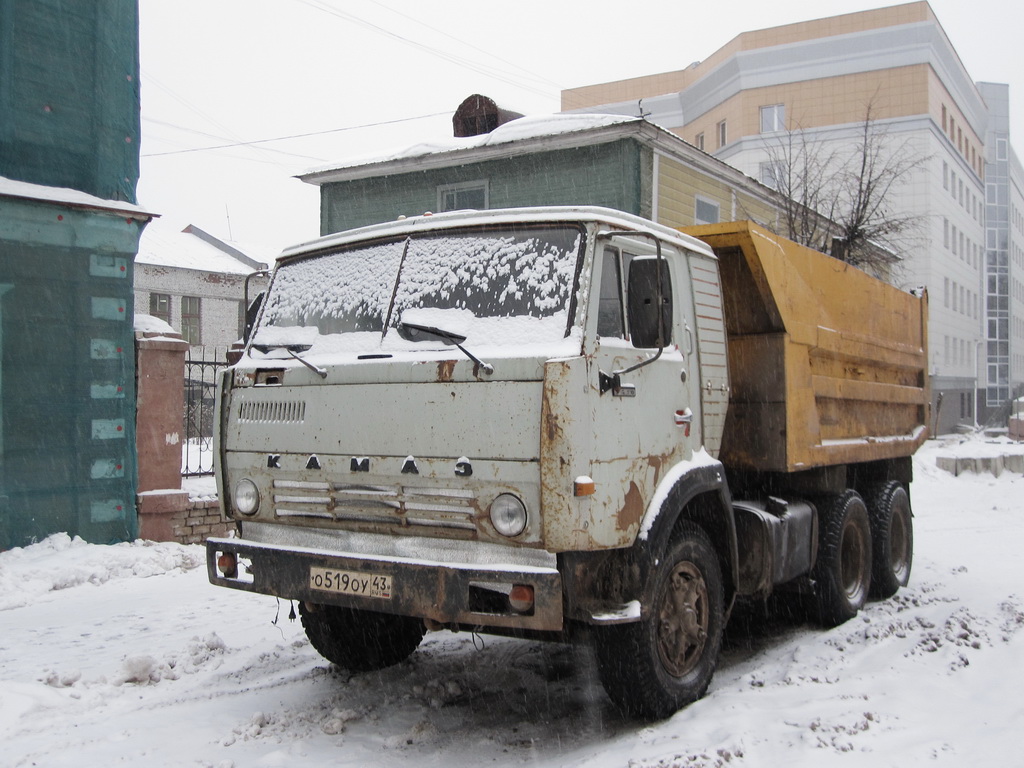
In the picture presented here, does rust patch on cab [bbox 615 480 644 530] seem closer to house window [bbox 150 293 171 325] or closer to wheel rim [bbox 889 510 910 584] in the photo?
wheel rim [bbox 889 510 910 584]

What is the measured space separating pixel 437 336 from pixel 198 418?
1601 cm

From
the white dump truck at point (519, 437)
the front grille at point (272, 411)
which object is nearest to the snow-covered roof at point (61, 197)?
the white dump truck at point (519, 437)

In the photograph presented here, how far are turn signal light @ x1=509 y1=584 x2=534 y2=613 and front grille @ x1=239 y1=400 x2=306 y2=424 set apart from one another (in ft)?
4.57

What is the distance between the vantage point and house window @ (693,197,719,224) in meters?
17.3

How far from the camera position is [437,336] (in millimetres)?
4246

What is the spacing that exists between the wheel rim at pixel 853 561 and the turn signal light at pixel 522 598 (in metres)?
3.74

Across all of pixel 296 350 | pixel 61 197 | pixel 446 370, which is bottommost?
pixel 446 370

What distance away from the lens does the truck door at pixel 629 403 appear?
13.1 feet

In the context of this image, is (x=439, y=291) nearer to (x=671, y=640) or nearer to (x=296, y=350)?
(x=296, y=350)

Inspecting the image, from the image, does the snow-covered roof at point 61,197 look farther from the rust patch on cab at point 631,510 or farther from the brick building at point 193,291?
the brick building at point 193,291

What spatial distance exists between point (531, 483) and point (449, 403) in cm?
52

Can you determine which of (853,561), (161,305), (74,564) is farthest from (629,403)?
(161,305)

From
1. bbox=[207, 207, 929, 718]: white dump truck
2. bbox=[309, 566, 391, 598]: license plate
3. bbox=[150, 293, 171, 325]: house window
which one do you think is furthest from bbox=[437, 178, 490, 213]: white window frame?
bbox=[150, 293, 171, 325]: house window

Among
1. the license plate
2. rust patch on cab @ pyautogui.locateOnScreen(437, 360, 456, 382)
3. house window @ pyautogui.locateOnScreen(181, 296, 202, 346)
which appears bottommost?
the license plate
